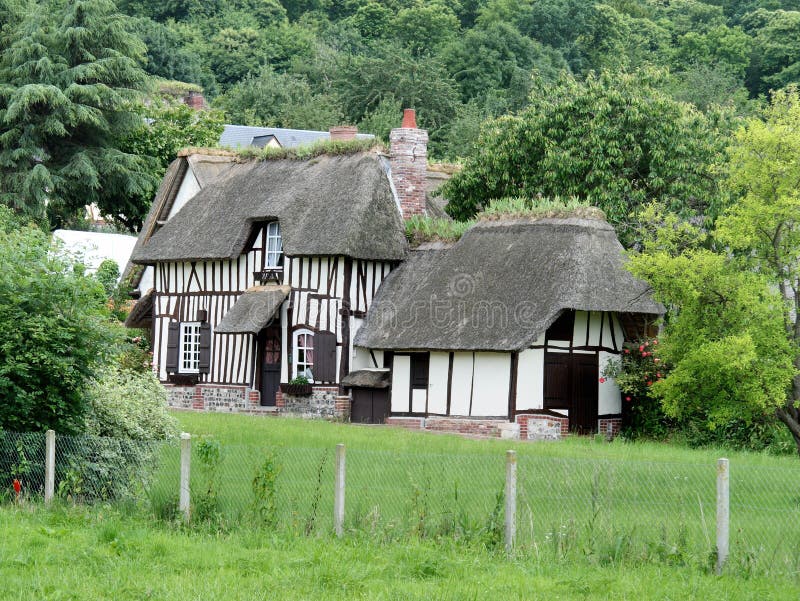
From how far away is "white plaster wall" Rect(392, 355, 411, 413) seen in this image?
97.2ft

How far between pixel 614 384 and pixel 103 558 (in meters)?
17.9

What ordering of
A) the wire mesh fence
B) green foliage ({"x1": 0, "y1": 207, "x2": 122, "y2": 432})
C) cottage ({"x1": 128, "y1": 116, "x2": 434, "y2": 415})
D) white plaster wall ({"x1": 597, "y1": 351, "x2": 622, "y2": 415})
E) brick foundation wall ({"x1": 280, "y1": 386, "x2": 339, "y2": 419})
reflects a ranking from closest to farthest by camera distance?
1. the wire mesh fence
2. green foliage ({"x1": 0, "y1": 207, "x2": 122, "y2": 432})
3. white plaster wall ({"x1": 597, "y1": 351, "x2": 622, "y2": 415})
4. brick foundation wall ({"x1": 280, "y1": 386, "x2": 339, "y2": 419})
5. cottage ({"x1": 128, "y1": 116, "x2": 434, "y2": 415})

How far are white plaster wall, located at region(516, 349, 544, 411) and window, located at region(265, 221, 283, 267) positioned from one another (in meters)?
7.98

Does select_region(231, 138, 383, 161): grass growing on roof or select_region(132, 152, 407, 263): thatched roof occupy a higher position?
select_region(231, 138, 383, 161): grass growing on roof

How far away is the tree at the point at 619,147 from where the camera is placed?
107ft

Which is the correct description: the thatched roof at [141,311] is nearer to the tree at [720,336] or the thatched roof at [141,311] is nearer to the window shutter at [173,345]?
the window shutter at [173,345]

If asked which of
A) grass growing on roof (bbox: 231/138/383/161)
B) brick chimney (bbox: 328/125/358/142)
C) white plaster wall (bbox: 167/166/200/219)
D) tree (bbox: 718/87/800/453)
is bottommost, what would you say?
tree (bbox: 718/87/800/453)

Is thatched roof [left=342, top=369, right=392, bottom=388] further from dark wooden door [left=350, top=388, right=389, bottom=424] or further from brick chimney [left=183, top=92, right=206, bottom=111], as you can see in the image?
brick chimney [left=183, top=92, right=206, bottom=111]

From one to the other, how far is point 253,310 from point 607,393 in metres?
8.99

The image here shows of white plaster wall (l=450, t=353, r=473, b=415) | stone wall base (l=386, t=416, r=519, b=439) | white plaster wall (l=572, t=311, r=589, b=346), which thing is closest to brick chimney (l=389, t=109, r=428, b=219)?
white plaster wall (l=450, t=353, r=473, b=415)

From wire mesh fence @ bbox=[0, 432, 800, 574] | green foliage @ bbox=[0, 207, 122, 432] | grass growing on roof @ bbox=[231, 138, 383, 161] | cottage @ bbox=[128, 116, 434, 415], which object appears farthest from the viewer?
grass growing on roof @ bbox=[231, 138, 383, 161]

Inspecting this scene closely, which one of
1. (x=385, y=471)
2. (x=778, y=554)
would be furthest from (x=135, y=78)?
(x=778, y=554)

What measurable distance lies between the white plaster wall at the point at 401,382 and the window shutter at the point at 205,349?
6.42 metres

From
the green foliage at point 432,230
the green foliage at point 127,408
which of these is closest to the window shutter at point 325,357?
the green foliage at point 432,230
